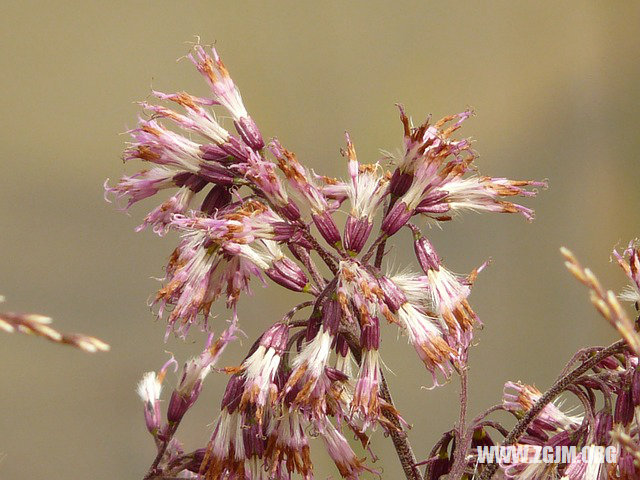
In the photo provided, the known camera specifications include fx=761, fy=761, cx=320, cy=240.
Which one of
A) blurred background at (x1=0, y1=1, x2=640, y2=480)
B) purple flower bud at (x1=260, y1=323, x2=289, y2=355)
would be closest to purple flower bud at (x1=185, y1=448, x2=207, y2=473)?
purple flower bud at (x1=260, y1=323, x2=289, y2=355)

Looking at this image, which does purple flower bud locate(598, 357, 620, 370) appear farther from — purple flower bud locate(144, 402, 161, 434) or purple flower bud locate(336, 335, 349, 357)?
purple flower bud locate(144, 402, 161, 434)

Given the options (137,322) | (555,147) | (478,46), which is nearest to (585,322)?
(555,147)

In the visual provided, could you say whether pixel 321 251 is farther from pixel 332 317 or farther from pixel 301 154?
pixel 301 154

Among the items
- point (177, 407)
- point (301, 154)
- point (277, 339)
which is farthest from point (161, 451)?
point (301, 154)

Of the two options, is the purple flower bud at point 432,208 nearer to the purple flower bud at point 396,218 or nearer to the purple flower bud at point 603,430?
the purple flower bud at point 396,218

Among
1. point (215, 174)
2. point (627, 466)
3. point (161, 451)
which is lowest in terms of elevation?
point (161, 451)

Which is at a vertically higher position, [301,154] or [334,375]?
[301,154]
